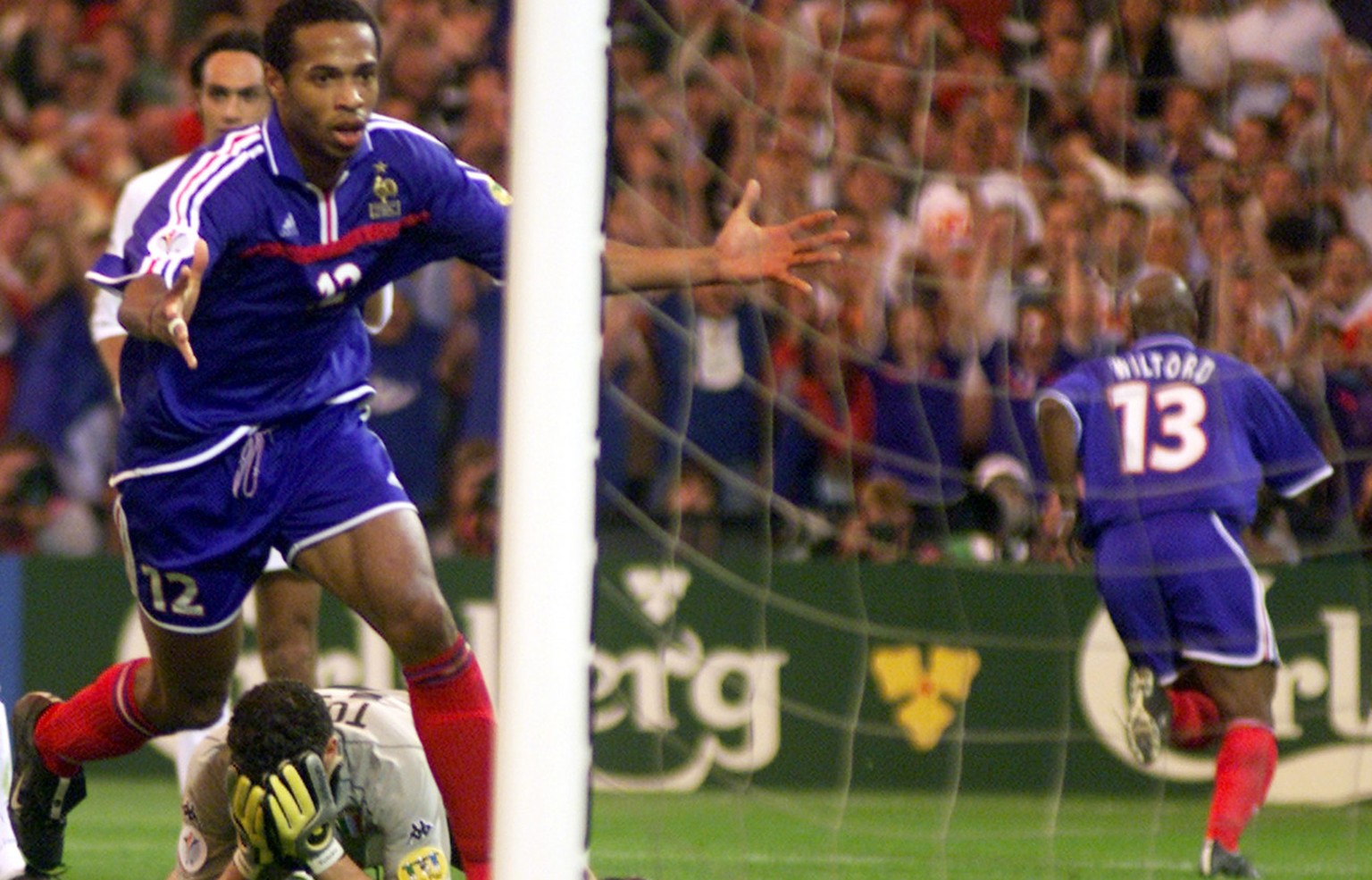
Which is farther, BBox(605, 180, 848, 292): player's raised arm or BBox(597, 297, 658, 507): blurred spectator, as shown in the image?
BBox(597, 297, 658, 507): blurred spectator

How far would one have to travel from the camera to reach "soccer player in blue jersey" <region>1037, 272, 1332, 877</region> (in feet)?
19.6

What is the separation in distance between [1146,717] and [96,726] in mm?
3015

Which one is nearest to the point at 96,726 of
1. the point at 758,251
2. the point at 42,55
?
the point at 758,251

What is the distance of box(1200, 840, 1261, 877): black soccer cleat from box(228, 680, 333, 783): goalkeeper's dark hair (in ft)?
8.94

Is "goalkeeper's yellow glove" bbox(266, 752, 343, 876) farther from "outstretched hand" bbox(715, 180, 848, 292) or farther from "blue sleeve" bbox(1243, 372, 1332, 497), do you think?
"blue sleeve" bbox(1243, 372, 1332, 497)

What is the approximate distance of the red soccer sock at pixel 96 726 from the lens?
4.48 metres

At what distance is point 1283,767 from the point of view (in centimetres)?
739

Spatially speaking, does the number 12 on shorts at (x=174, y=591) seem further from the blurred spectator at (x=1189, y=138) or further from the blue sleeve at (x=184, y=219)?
the blurred spectator at (x=1189, y=138)

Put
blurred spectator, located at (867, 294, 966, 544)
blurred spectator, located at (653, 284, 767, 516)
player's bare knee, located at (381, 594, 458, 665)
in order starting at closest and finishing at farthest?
1. player's bare knee, located at (381, 594, 458, 665)
2. blurred spectator, located at (867, 294, 966, 544)
3. blurred spectator, located at (653, 284, 767, 516)

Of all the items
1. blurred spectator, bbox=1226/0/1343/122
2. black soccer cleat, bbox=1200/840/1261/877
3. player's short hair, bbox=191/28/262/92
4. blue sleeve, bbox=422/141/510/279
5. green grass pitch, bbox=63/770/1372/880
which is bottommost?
green grass pitch, bbox=63/770/1372/880

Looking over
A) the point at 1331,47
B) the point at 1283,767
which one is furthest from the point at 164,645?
the point at 1283,767

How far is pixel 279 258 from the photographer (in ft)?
13.0

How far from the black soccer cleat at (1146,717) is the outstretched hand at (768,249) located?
2878 mm

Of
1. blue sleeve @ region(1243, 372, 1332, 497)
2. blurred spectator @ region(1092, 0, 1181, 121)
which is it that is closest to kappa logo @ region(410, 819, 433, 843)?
blue sleeve @ region(1243, 372, 1332, 497)
